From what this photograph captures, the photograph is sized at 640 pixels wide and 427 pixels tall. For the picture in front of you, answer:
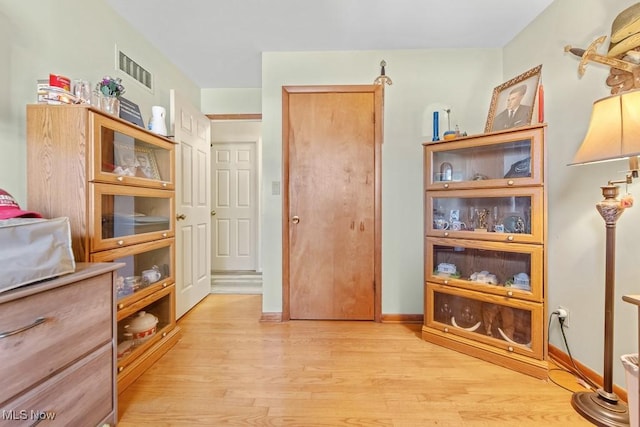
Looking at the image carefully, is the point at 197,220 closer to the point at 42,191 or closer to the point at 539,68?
the point at 42,191

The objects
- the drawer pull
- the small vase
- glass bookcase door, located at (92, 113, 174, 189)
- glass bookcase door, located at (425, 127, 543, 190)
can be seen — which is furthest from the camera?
glass bookcase door, located at (425, 127, 543, 190)

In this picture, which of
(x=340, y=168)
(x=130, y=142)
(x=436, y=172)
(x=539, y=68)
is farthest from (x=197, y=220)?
(x=539, y=68)

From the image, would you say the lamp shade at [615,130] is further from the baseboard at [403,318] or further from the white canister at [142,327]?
the white canister at [142,327]

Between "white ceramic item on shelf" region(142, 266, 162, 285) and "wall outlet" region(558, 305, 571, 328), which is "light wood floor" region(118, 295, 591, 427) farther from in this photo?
"white ceramic item on shelf" region(142, 266, 162, 285)

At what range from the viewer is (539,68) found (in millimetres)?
1781

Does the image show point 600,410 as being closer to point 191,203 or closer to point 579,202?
point 579,202

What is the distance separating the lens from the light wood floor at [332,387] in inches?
52.1

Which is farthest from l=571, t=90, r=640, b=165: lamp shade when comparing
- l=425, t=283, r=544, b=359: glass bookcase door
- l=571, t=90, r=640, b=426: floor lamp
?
l=425, t=283, r=544, b=359: glass bookcase door

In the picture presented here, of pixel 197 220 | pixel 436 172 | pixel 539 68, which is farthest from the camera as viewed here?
pixel 197 220

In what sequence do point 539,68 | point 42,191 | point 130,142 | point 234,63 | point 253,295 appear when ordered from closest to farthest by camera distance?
point 42,191
point 130,142
point 539,68
point 234,63
point 253,295

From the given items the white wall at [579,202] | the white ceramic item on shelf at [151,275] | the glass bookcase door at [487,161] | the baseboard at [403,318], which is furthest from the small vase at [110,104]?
the white wall at [579,202]

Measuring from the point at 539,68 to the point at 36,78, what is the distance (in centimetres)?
284

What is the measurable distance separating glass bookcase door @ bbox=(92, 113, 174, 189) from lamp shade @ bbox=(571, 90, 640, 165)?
7.29 ft

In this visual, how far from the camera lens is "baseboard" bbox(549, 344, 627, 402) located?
1.42m
